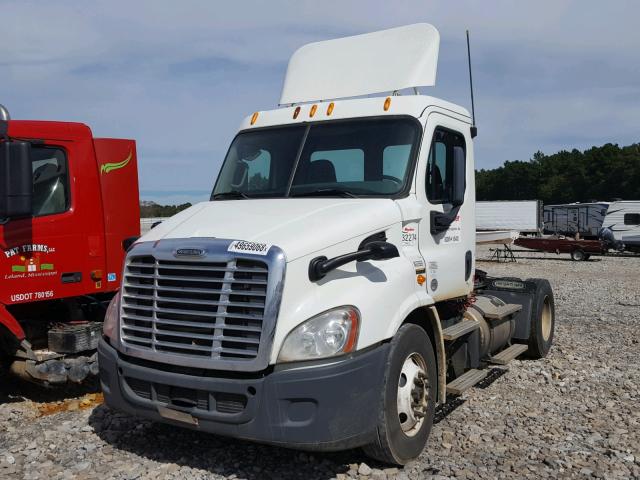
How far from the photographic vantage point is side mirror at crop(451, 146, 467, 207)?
→ 541cm

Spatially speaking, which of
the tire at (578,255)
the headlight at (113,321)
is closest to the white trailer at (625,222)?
the tire at (578,255)

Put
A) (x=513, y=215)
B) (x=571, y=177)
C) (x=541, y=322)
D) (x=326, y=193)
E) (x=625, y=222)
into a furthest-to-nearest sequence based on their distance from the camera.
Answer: (x=571, y=177) < (x=513, y=215) < (x=625, y=222) < (x=541, y=322) < (x=326, y=193)

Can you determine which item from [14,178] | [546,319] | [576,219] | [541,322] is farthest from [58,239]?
[576,219]

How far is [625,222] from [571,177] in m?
54.4

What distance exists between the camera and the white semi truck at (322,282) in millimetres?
3920

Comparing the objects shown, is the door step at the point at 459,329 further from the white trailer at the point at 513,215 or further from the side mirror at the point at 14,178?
the white trailer at the point at 513,215

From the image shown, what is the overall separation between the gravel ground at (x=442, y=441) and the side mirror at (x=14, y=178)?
200cm

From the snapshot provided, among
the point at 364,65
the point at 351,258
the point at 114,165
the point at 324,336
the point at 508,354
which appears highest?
the point at 364,65

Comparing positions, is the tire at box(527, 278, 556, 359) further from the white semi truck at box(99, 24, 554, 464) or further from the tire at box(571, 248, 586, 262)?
the tire at box(571, 248, 586, 262)

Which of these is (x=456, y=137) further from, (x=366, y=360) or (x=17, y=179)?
(x=17, y=179)

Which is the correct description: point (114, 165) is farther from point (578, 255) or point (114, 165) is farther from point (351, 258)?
point (578, 255)

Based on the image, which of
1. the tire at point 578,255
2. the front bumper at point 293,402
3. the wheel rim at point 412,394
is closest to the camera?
the front bumper at point 293,402

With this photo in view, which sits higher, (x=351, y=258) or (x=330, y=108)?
(x=330, y=108)

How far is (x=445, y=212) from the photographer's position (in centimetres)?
548
